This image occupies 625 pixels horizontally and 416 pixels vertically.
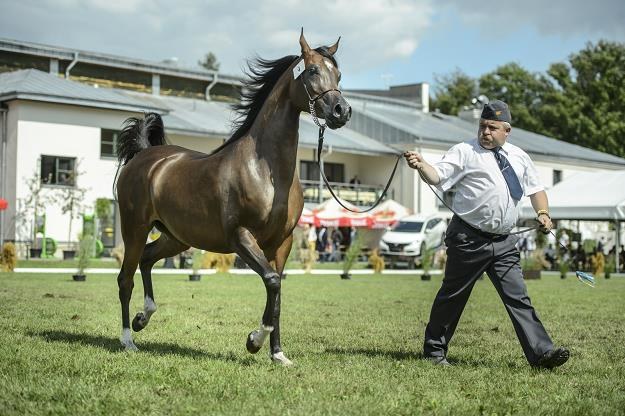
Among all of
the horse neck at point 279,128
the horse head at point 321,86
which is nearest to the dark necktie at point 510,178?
the horse head at point 321,86

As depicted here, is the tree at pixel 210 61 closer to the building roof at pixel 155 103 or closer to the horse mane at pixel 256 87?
the building roof at pixel 155 103

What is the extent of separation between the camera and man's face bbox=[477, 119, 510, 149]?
25.3ft

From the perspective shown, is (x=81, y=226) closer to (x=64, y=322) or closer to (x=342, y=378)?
(x=64, y=322)

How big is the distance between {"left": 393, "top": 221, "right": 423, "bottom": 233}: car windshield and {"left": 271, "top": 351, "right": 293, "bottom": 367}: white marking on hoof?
109 ft

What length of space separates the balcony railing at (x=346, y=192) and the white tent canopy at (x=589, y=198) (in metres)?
17.0

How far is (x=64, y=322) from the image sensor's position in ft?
34.6

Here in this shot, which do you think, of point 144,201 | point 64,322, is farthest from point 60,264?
point 144,201

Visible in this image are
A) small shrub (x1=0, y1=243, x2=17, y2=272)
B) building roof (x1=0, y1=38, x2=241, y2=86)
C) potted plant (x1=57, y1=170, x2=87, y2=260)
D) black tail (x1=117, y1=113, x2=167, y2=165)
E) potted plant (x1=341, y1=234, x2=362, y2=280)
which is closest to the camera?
black tail (x1=117, y1=113, x2=167, y2=165)

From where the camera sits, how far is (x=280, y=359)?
758cm

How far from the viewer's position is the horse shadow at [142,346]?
7.90 meters

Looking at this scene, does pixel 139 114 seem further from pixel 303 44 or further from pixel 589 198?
pixel 303 44

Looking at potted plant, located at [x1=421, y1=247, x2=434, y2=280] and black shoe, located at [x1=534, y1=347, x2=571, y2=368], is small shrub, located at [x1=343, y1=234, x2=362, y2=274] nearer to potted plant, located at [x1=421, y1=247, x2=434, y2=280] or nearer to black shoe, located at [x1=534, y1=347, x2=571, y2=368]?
potted plant, located at [x1=421, y1=247, x2=434, y2=280]

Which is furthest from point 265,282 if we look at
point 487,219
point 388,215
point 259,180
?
point 388,215

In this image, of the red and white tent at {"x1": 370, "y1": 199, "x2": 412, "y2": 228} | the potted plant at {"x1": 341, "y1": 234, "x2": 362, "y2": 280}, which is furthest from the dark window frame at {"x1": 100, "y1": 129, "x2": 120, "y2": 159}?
the potted plant at {"x1": 341, "y1": 234, "x2": 362, "y2": 280}
